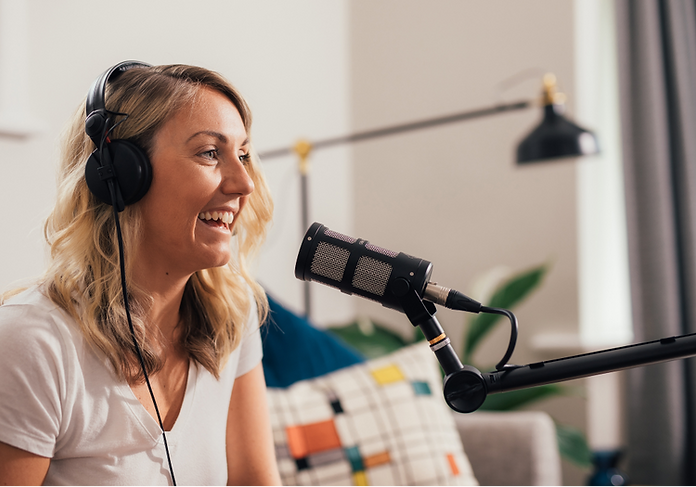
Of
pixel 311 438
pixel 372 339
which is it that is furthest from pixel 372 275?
pixel 372 339

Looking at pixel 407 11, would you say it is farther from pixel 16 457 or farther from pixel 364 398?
pixel 16 457

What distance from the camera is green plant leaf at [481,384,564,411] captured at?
2.04 metres

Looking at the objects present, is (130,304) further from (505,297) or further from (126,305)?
(505,297)

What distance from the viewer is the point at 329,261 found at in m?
0.68

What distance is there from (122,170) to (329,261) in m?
0.33

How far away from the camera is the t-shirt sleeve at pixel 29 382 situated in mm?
759

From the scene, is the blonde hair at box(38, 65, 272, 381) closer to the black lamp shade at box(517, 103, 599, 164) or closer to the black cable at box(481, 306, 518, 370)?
the black cable at box(481, 306, 518, 370)

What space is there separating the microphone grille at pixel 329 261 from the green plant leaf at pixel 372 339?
142cm

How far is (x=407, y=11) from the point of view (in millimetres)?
2613

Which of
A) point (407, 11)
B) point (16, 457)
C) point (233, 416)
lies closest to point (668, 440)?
point (233, 416)

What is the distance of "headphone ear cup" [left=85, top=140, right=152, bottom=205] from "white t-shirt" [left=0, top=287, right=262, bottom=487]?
0.17 meters

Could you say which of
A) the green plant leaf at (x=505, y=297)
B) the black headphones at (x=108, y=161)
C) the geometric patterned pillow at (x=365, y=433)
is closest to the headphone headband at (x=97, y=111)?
the black headphones at (x=108, y=161)

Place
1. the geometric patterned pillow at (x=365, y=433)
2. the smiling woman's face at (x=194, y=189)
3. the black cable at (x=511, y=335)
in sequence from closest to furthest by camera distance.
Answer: the black cable at (x=511, y=335), the smiling woman's face at (x=194, y=189), the geometric patterned pillow at (x=365, y=433)

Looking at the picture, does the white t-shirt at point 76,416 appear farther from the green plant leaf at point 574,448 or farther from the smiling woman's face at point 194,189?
the green plant leaf at point 574,448
